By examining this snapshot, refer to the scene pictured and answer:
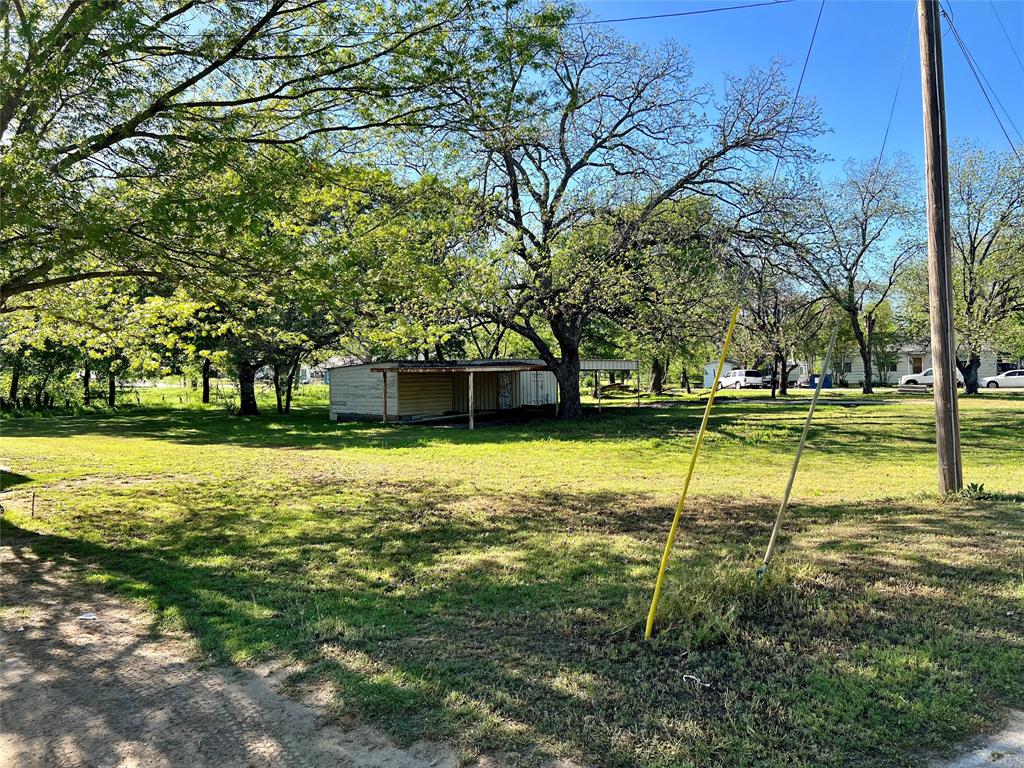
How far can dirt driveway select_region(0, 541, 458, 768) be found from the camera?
2520 mm

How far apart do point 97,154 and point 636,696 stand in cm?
648

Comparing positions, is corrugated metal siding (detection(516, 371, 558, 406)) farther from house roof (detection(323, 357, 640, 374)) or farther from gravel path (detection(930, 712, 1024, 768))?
gravel path (detection(930, 712, 1024, 768))

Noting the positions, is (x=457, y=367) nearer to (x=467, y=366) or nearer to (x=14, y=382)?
(x=467, y=366)

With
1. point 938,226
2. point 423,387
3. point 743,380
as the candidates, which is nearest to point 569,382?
point 423,387

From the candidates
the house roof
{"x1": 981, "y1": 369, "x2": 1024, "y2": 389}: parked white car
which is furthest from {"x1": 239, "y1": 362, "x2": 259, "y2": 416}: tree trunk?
{"x1": 981, "y1": 369, "x2": 1024, "y2": 389}: parked white car

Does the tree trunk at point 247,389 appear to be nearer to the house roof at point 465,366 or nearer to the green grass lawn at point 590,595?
the house roof at point 465,366

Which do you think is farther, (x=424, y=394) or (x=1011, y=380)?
(x=1011, y=380)

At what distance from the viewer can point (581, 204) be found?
1571 cm

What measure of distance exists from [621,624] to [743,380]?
49968 millimetres

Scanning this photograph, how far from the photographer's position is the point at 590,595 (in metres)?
4.35

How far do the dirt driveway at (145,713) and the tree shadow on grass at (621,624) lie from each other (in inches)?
7.9

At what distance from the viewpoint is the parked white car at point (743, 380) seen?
164 ft

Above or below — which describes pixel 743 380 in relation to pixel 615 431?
above

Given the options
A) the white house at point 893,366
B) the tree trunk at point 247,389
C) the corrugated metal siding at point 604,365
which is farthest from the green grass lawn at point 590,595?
the white house at point 893,366
